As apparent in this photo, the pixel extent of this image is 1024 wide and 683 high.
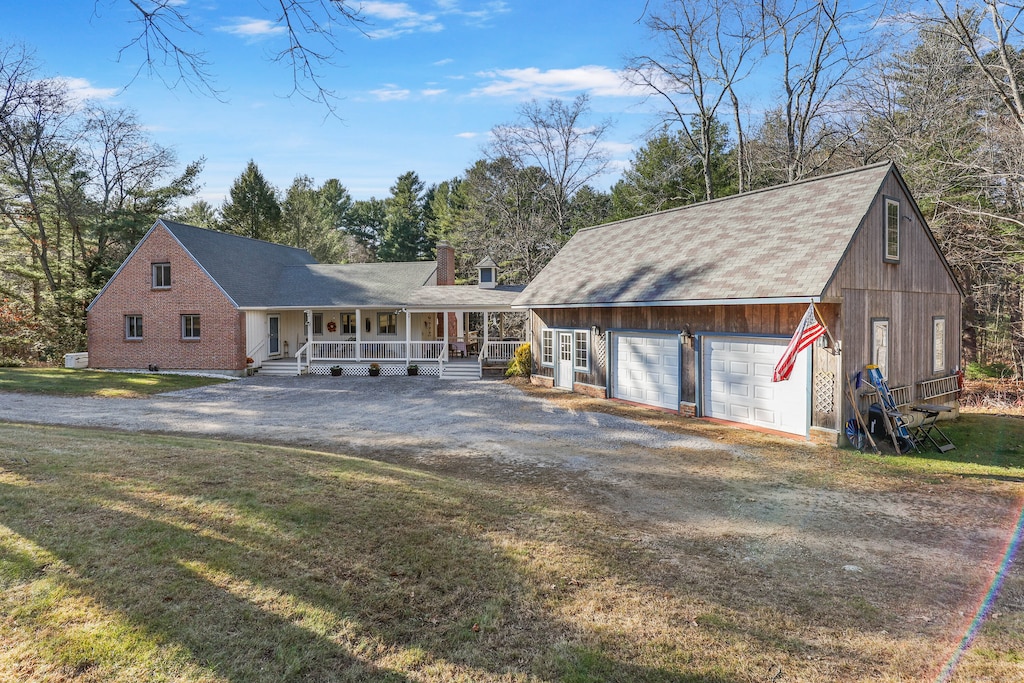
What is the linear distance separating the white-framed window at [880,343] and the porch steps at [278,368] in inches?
819

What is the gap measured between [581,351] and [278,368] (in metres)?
13.8

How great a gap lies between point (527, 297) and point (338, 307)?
8.93 metres

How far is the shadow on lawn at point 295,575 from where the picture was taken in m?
3.57

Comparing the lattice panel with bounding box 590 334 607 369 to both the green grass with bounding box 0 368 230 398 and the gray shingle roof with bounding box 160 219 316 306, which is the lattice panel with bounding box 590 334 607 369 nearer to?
the green grass with bounding box 0 368 230 398

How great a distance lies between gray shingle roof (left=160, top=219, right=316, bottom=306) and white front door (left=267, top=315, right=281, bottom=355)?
122 centimetres

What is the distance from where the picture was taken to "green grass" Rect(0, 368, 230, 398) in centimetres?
1812

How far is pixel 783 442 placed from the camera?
1109 cm

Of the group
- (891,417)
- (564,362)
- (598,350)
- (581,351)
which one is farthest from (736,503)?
(564,362)

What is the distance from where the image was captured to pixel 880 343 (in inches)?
464

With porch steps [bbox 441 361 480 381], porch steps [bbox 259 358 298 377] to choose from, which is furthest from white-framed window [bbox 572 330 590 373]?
porch steps [bbox 259 358 298 377]

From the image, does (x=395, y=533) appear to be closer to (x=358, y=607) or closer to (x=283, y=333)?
(x=358, y=607)

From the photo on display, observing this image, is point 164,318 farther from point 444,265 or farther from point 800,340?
point 800,340

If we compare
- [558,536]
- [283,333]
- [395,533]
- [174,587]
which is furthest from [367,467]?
[283,333]

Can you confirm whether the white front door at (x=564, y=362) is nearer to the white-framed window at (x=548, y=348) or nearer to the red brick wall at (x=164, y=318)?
the white-framed window at (x=548, y=348)
